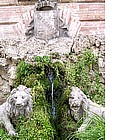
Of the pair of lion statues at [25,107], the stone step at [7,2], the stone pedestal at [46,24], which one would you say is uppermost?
the stone step at [7,2]

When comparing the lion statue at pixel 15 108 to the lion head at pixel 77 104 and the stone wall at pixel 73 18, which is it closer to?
the lion head at pixel 77 104

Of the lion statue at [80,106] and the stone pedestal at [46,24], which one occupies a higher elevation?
the stone pedestal at [46,24]

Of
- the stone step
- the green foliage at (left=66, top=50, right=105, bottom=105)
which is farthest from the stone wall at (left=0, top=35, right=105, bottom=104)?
the stone step

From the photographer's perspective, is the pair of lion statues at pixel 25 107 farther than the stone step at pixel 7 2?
No

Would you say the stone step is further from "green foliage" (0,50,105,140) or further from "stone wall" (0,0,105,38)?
"green foliage" (0,50,105,140)

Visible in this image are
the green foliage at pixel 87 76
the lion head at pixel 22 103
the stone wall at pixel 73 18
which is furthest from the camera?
the stone wall at pixel 73 18

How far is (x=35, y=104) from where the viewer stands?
3.46 meters

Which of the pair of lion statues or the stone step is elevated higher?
the stone step

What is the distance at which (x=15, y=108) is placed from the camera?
3.37m

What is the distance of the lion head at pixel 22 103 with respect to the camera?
3.31 meters

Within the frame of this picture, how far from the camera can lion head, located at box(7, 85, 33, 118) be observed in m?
3.31

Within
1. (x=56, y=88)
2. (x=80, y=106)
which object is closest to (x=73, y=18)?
(x=56, y=88)

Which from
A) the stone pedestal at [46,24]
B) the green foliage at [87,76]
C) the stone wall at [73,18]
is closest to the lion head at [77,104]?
the green foliage at [87,76]
